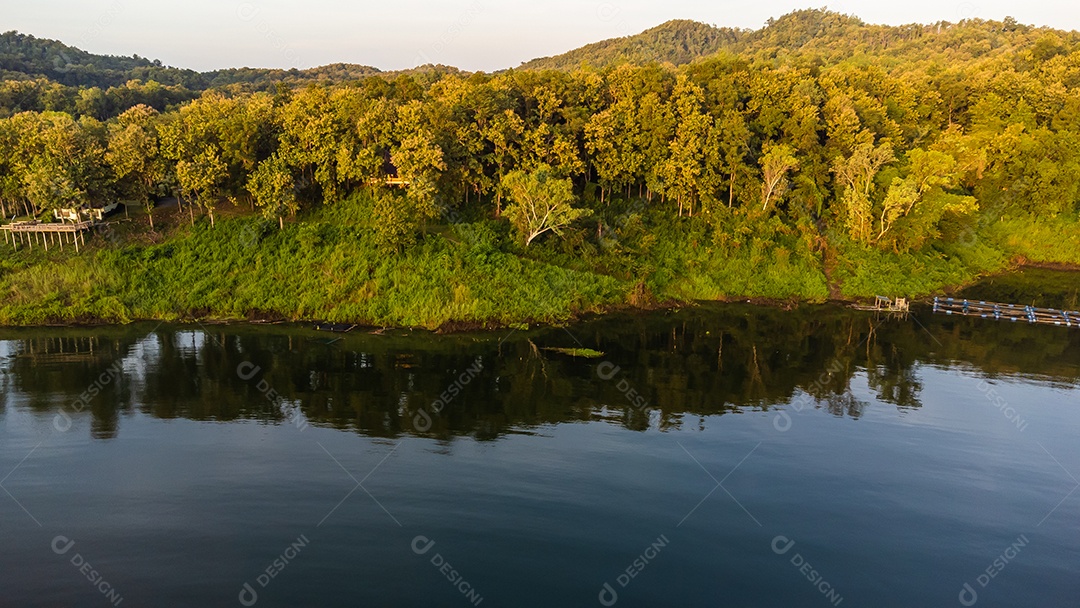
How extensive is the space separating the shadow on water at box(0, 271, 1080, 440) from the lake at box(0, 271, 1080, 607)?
0.18 meters

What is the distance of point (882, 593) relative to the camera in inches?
762

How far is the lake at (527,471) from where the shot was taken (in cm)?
1958

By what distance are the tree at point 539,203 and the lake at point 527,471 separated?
9767 mm

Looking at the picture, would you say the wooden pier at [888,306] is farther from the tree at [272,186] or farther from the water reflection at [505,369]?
the tree at [272,186]

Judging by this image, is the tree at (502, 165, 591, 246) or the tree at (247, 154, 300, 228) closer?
the tree at (502, 165, 591, 246)

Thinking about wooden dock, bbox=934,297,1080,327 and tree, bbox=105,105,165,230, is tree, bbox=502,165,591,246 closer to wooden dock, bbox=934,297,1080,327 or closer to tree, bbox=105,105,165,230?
tree, bbox=105,105,165,230

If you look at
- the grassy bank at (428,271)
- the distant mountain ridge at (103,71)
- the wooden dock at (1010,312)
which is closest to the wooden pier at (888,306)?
the grassy bank at (428,271)

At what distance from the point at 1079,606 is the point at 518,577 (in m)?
16.9

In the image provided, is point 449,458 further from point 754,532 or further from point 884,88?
point 884,88

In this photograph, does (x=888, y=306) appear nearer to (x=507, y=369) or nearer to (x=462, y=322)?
(x=507, y=369)

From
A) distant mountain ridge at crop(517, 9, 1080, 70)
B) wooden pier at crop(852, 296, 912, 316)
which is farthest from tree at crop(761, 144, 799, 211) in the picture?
distant mountain ridge at crop(517, 9, 1080, 70)

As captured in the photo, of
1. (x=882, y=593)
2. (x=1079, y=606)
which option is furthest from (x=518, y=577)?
(x=1079, y=606)

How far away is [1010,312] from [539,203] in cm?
3488

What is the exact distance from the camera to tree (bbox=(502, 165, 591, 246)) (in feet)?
147
